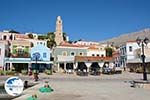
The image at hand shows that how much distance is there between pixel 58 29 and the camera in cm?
9925

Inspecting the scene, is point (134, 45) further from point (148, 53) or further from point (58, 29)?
point (58, 29)

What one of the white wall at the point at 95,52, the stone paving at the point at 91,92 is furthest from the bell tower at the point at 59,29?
the stone paving at the point at 91,92

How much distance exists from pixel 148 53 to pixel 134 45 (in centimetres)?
467

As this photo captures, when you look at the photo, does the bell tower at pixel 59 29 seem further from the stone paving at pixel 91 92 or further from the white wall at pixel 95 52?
the stone paving at pixel 91 92

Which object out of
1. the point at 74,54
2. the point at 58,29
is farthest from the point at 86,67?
the point at 58,29
